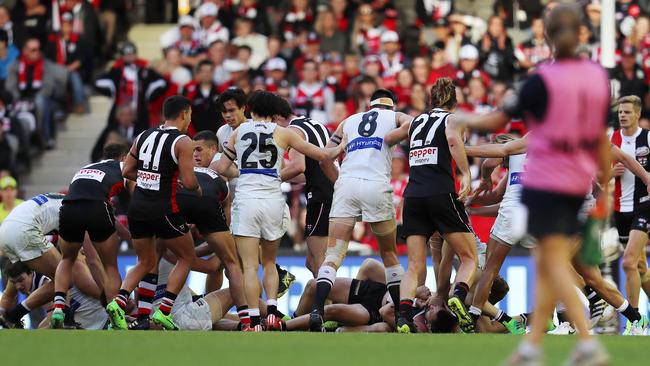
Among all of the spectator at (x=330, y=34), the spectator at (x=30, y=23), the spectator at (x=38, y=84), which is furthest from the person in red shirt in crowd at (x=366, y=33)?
the spectator at (x=30, y=23)

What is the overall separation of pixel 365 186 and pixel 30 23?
12.5 m

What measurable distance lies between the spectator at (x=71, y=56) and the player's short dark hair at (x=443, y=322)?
12.0m

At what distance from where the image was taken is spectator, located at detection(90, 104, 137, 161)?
20.4 m

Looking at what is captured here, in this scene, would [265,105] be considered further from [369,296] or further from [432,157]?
[369,296]

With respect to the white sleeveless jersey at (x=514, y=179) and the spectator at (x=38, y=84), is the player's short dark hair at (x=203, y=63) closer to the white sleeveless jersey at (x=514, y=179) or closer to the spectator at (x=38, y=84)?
the spectator at (x=38, y=84)

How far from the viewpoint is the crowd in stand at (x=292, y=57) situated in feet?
66.0

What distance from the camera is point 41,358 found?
8898 millimetres

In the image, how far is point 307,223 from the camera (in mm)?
14008

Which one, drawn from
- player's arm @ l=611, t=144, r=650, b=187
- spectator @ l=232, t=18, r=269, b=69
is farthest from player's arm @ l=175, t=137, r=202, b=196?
spectator @ l=232, t=18, r=269, b=69

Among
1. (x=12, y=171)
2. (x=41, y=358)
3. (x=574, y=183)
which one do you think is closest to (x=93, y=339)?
(x=41, y=358)

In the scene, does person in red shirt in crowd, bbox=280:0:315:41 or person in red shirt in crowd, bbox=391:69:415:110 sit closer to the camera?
person in red shirt in crowd, bbox=391:69:415:110

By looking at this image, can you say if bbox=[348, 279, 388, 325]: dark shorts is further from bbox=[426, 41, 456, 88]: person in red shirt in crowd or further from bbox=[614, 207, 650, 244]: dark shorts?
bbox=[426, 41, 456, 88]: person in red shirt in crowd

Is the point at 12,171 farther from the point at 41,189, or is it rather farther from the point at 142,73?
the point at 142,73

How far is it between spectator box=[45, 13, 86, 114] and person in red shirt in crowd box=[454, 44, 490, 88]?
22.3 feet
